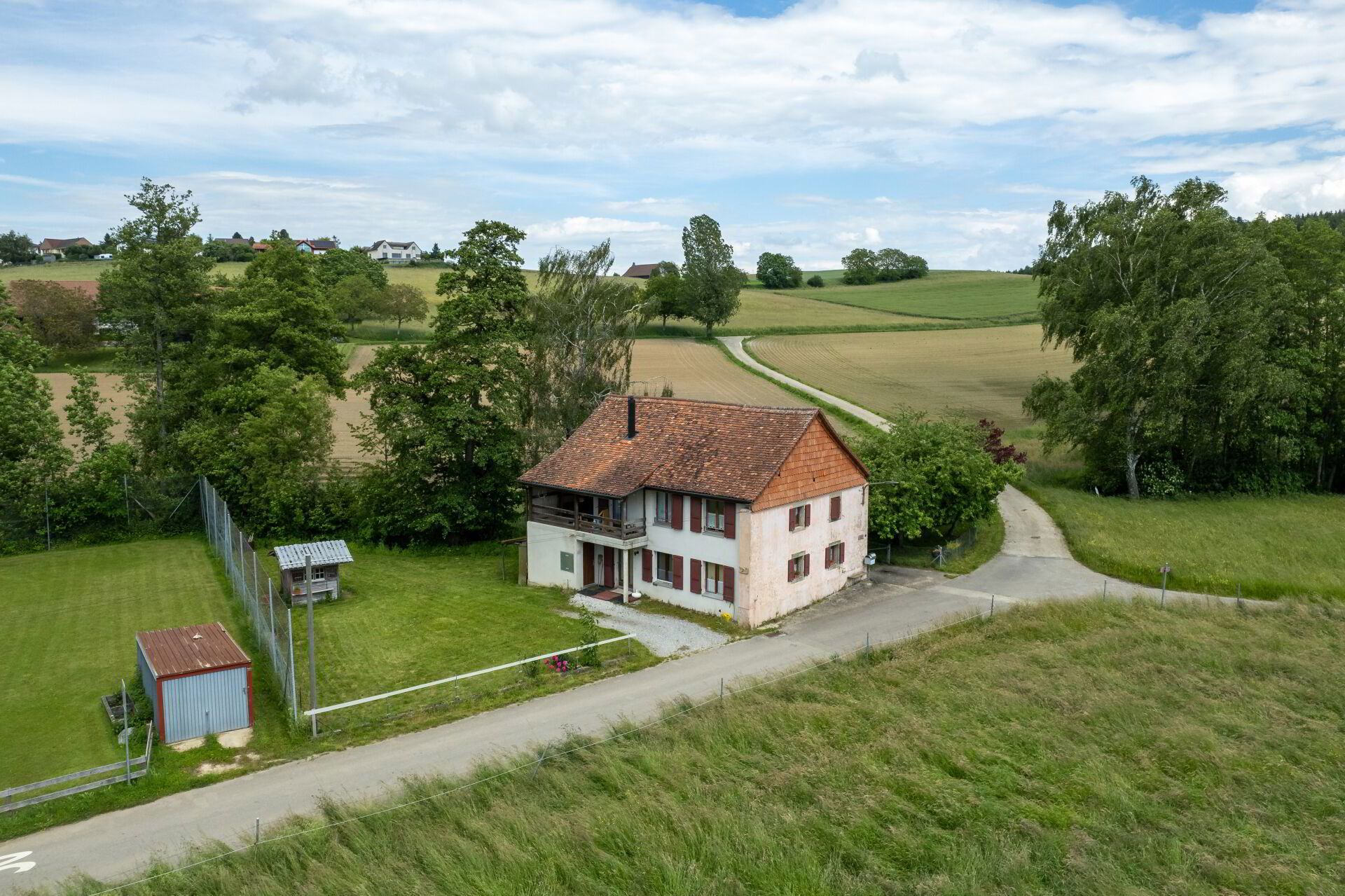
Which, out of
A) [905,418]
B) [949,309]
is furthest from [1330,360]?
[949,309]

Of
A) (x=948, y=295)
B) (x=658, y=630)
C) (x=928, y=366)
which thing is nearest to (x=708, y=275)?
(x=928, y=366)

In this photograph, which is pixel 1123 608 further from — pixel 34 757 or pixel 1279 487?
pixel 34 757

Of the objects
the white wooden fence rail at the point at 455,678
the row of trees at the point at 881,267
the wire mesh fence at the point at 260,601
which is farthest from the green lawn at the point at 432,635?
the row of trees at the point at 881,267

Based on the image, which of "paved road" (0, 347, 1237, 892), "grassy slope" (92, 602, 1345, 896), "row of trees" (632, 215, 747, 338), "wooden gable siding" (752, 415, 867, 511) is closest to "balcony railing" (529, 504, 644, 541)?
"wooden gable siding" (752, 415, 867, 511)

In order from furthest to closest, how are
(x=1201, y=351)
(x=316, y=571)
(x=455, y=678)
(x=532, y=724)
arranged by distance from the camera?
(x=1201, y=351) → (x=316, y=571) → (x=455, y=678) → (x=532, y=724)

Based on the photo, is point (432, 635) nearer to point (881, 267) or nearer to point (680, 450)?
point (680, 450)

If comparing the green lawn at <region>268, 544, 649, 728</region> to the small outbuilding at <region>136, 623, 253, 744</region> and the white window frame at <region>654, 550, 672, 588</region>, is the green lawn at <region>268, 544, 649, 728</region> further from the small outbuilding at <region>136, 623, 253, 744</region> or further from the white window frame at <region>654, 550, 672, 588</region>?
the white window frame at <region>654, 550, 672, 588</region>
